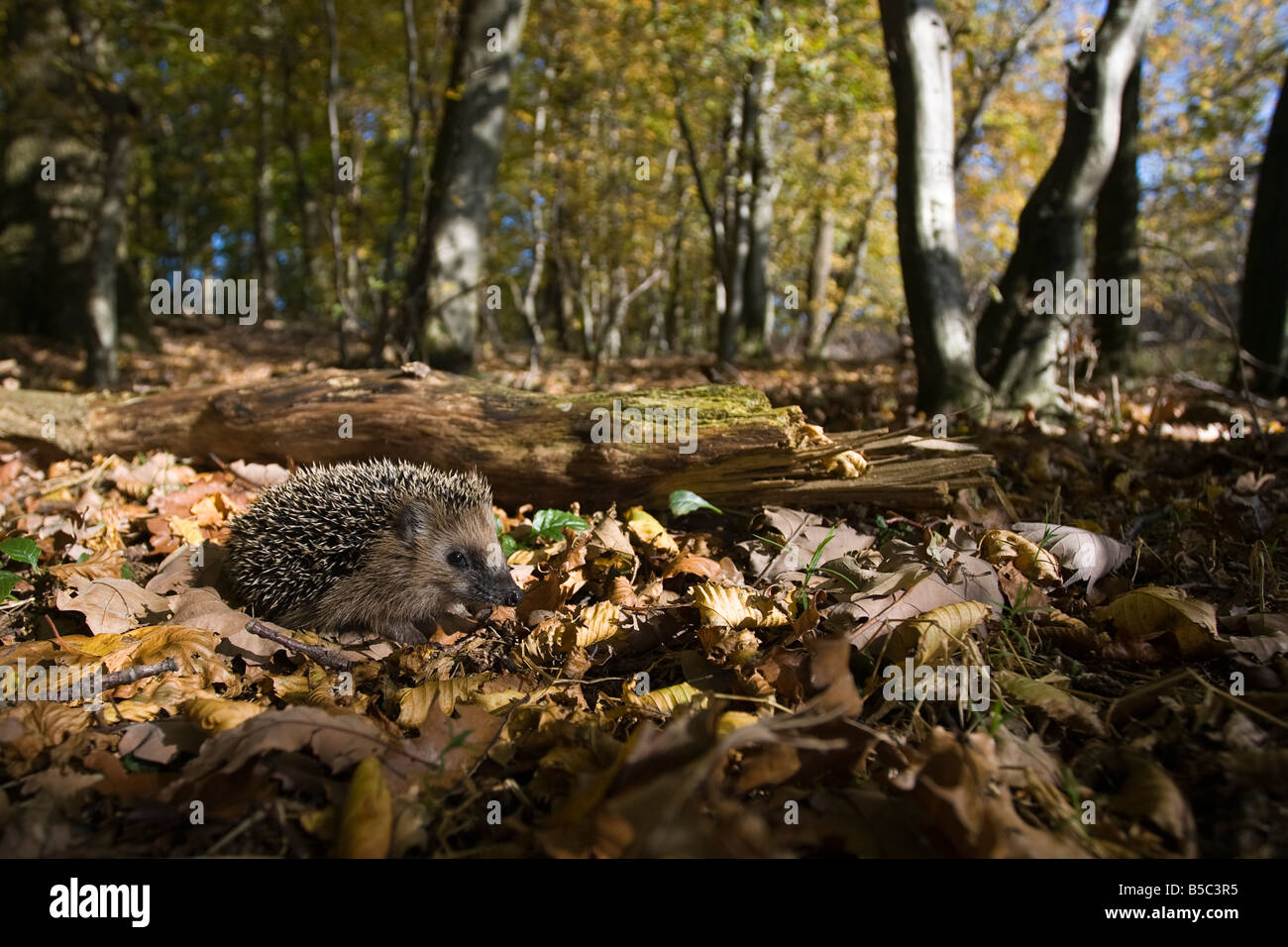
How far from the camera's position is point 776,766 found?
7.69 ft

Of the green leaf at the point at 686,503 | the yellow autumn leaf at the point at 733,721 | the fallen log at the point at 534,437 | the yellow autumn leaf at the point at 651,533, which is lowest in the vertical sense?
the yellow autumn leaf at the point at 733,721

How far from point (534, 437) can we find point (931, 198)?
14.6ft

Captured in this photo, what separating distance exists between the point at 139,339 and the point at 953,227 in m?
17.0

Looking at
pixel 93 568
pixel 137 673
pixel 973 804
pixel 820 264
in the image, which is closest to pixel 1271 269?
pixel 973 804

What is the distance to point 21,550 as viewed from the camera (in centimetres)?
430

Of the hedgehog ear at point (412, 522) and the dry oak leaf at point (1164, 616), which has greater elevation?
the hedgehog ear at point (412, 522)

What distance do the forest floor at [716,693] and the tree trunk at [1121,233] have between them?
19.1 ft

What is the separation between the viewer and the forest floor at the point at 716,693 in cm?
227

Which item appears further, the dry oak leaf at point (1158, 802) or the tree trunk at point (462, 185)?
the tree trunk at point (462, 185)

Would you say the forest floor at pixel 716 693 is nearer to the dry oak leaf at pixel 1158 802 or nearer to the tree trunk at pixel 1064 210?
the dry oak leaf at pixel 1158 802

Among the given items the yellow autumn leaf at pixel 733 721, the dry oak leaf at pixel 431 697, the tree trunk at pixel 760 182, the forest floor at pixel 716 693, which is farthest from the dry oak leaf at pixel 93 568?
the tree trunk at pixel 760 182

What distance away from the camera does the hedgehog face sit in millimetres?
4547

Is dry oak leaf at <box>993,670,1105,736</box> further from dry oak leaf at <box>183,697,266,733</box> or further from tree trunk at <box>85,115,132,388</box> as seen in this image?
tree trunk at <box>85,115,132,388</box>

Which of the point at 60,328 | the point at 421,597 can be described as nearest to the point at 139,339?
the point at 60,328
